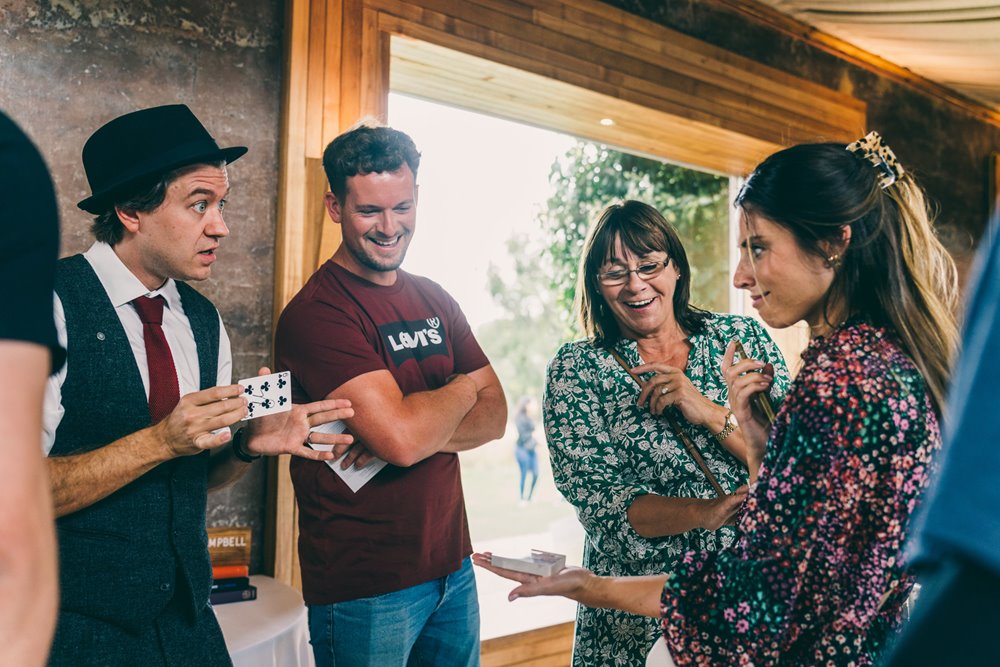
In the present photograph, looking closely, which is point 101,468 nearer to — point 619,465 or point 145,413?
point 145,413

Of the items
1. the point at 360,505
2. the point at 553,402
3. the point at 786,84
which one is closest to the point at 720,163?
the point at 786,84

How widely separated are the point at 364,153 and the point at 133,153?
2.04ft

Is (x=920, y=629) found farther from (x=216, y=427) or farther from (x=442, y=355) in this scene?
(x=442, y=355)

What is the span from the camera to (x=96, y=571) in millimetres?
1407

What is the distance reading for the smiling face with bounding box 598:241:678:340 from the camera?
217 centimetres

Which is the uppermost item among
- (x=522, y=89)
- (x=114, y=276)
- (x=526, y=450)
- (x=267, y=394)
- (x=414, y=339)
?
(x=522, y=89)

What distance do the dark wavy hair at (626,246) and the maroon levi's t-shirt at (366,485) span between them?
46cm

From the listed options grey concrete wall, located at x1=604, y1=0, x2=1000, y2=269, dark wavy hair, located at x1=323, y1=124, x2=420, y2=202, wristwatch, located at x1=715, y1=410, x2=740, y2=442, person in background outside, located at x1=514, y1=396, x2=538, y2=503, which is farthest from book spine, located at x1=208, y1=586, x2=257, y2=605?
person in background outside, located at x1=514, y1=396, x2=538, y2=503

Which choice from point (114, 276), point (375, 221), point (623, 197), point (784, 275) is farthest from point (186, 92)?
point (623, 197)

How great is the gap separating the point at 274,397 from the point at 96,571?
0.43 meters

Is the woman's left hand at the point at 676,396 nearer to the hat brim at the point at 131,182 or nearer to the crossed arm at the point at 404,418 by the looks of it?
the crossed arm at the point at 404,418

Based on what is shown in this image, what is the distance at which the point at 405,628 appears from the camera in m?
1.97

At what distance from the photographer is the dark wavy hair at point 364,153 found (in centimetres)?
213

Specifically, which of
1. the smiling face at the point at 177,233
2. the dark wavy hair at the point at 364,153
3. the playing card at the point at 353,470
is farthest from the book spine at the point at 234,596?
the dark wavy hair at the point at 364,153
